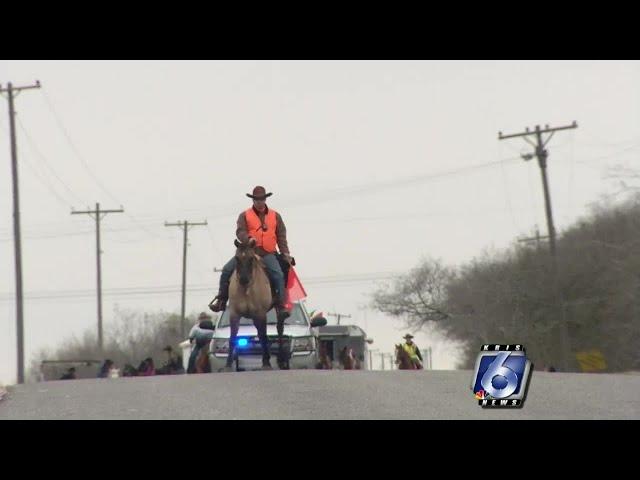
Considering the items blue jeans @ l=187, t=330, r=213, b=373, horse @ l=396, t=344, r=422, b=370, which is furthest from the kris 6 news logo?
horse @ l=396, t=344, r=422, b=370

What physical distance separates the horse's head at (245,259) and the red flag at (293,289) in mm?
1007

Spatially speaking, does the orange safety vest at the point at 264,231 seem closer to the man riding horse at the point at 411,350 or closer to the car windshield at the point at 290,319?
the car windshield at the point at 290,319

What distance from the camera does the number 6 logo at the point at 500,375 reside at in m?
12.5

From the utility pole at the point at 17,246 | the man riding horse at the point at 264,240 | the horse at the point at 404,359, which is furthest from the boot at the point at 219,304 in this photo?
the utility pole at the point at 17,246

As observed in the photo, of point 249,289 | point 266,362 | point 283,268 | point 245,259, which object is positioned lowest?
point 266,362

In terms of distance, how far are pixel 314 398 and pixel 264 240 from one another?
6282 millimetres

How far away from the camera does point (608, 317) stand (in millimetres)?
62875

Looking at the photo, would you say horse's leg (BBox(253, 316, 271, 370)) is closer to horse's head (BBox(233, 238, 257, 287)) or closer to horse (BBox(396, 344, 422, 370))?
horse's head (BBox(233, 238, 257, 287))

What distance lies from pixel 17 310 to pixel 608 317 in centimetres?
2830

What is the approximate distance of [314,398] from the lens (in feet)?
49.3

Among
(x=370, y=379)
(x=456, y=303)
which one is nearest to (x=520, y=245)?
(x=456, y=303)

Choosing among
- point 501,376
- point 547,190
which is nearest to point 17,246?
point 547,190

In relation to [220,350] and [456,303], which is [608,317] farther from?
[220,350]

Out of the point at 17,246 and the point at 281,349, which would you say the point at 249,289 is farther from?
the point at 17,246
